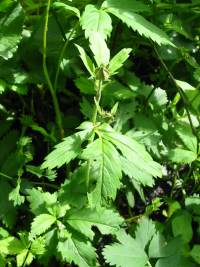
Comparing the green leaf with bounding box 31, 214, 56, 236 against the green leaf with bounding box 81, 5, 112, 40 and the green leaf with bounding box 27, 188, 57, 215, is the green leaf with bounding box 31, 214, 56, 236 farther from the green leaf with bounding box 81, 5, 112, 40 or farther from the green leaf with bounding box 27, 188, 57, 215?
the green leaf with bounding box 81, 5, 112, 40

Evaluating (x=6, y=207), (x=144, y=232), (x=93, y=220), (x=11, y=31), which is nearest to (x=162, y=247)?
(x=144, y=232)

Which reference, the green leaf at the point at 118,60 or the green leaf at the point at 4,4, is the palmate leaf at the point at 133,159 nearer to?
the green leaf at the point at 118,60

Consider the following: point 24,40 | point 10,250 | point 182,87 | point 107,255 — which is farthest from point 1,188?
point 182,87

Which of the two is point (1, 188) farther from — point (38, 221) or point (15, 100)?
point (15, 100)

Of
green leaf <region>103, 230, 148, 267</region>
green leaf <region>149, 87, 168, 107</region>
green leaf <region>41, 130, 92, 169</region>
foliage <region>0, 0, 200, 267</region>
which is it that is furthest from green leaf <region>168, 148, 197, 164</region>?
green leaf <region>41, 130, 92, 169</region>

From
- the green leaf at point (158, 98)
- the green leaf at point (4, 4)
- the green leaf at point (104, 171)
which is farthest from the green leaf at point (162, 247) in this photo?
the green leaf at point (4, 4)

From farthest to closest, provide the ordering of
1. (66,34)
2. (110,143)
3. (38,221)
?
(66,34) → (38,221) → (110,143)

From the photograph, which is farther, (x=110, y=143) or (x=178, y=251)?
(x=178, y=251)
